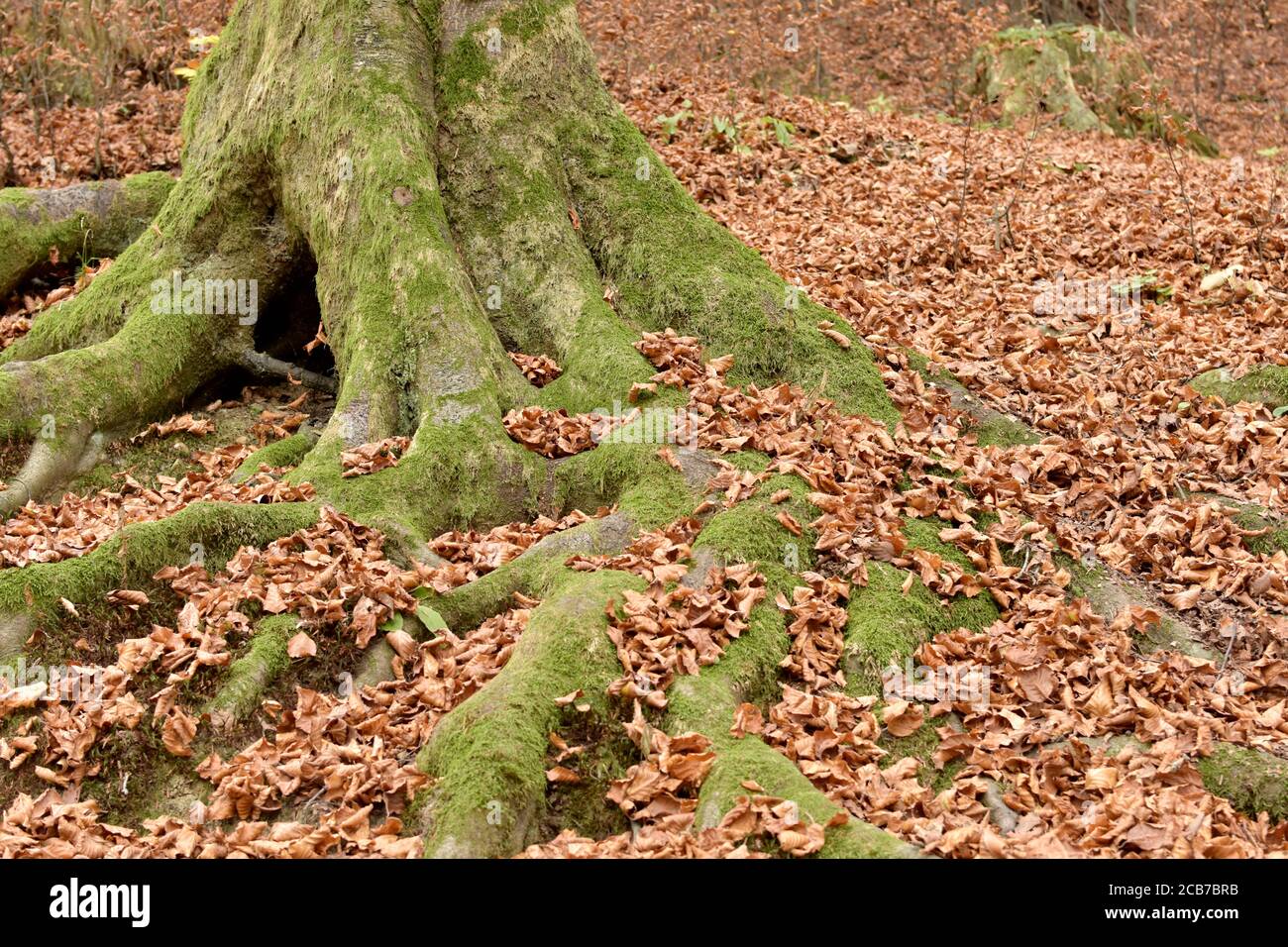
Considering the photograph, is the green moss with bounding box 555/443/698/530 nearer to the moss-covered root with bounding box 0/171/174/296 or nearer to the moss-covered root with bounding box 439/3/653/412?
the moss-covered root with bounding box 439/3/653/412

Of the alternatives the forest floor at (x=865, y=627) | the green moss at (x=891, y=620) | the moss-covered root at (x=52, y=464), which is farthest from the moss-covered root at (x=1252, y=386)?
the moss-covered root at (x=52, y=464)

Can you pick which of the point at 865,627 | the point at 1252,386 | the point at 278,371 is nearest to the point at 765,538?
the point at 865,627

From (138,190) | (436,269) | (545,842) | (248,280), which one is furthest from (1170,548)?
(138,190)

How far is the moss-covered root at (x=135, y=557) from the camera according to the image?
17.1 feet

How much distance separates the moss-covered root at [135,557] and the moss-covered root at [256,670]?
65 centimetres

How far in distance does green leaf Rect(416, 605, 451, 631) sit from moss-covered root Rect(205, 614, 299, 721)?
61 cm

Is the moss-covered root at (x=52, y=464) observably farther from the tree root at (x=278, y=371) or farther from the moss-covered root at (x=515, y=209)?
the moss-covered root at (x=515, y=209)

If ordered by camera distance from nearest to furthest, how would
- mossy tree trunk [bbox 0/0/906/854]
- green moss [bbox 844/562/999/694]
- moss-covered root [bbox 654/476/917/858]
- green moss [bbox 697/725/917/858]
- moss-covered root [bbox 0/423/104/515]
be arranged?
1. green moss [bbox 697/725/917/858]
2. moss-covered root [bbox 654/476/917/858]
3. green moss [bbox 844/562/999/694]
4. mossy tree trunk [bbox 0/0/906/854]
5. moss-covered root [bbox 0/423/104/515]

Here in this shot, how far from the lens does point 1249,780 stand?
450 centimetres

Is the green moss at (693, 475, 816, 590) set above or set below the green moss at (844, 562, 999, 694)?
above

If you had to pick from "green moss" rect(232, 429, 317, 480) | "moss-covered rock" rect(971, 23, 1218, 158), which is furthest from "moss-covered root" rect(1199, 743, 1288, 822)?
"moss-covered rock" rect(971, 23, 1218, 158)

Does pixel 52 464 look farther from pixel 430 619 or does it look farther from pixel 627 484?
pixel 627 484

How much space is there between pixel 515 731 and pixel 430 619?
1.13m

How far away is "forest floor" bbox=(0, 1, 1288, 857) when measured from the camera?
4.41m
